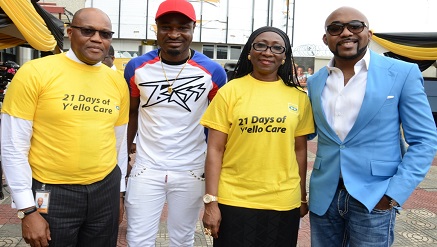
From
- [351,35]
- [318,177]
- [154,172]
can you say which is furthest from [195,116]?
[351,35]

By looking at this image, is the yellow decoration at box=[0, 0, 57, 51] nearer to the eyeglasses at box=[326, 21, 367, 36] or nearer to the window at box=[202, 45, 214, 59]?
the eyeglasses at box=[326, 21, 367, 36]

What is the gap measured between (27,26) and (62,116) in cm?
432

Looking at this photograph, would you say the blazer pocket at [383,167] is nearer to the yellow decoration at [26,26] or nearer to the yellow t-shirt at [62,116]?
the yellow t-shirt at [62,116]

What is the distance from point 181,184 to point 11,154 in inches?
43.7

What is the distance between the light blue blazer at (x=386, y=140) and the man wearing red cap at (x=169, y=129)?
0.95m

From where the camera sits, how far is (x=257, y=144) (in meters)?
2.34

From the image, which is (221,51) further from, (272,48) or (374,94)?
(374,94)

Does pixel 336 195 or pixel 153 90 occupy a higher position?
pixel 153 90

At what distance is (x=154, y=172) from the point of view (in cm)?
278

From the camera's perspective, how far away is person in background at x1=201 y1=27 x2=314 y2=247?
2346 mm

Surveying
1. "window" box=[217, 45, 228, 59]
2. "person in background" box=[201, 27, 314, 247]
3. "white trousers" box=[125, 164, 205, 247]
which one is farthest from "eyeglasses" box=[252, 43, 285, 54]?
"window" box=[217, 45, 228, 59]

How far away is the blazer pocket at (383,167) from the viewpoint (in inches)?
88.7

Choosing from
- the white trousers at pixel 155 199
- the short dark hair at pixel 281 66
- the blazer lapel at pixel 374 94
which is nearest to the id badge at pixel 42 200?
the white trousers at pixel 155 199

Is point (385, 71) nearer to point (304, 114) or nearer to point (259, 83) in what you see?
point (304, 114)
